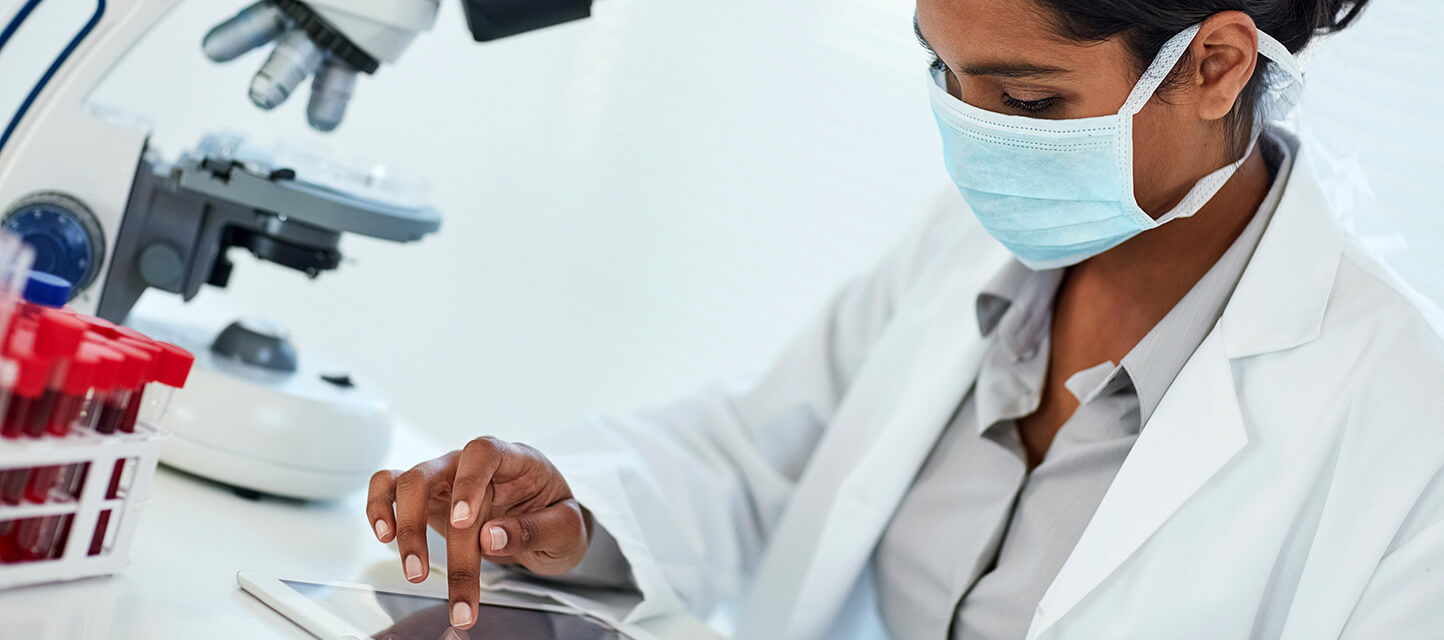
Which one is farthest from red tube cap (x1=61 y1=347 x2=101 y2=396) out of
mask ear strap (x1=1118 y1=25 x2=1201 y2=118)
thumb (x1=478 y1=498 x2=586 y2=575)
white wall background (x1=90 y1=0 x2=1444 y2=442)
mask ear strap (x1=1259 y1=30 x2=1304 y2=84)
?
white wall background (x1=90 y1=0 x2=1444 y2=442)

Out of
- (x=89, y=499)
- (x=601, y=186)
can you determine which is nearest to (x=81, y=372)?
(x=89, y=499)

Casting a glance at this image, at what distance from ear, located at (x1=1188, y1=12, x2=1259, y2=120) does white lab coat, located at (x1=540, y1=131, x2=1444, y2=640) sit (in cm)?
→ 15

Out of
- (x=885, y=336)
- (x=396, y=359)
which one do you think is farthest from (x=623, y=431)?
(x=396, y=359)

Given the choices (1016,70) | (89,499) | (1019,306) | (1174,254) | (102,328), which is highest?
(1016,70)

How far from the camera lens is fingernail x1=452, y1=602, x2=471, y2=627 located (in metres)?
0.83

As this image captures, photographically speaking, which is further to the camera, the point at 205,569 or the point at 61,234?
the point at 61,234

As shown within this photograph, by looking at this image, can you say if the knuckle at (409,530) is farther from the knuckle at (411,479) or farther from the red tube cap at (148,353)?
the red tube cap at (148,353)

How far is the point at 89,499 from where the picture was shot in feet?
2.31

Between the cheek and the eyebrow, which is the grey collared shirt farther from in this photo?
the eyebrow

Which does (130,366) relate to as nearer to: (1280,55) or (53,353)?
(53,353)

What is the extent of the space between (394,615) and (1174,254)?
2.65ft

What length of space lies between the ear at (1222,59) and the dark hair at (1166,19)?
0.03 ft

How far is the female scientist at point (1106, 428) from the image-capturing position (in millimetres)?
889

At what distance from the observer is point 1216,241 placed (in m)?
1.08
